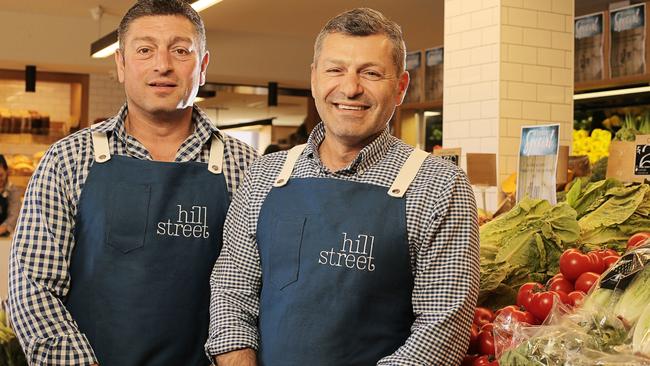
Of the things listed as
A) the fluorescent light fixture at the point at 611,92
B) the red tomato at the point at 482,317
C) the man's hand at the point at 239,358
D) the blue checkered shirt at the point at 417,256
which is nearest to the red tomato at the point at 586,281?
the red tomato at the point at 482,317

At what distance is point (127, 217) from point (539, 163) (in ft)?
6.87

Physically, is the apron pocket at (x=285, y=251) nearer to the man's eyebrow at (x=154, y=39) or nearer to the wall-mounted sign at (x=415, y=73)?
the man's eyebrow at (x=154, y=39)

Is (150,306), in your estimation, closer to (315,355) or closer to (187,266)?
(187,266)

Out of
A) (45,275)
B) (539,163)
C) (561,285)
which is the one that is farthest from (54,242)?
(539,163)

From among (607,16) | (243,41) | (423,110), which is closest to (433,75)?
(423,110)

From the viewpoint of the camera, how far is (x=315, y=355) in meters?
1.98

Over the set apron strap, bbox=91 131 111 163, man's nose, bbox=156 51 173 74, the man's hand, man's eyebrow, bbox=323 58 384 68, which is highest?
man's nose, bbox=156 51 173 74

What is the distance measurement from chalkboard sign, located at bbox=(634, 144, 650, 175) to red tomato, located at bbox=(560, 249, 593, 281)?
112cm

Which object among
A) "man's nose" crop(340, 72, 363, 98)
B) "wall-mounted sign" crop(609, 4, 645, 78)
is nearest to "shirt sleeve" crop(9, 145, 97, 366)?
"man's nose" crop(340, 72, 363, 98)

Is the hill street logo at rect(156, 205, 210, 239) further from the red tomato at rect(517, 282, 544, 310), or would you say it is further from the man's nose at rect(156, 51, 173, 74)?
the red tomato at rect(517, 282, 544, 310)

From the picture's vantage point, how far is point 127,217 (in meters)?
2.26

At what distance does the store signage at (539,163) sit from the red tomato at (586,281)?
4.28 ft

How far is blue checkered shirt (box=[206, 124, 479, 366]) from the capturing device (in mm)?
1926

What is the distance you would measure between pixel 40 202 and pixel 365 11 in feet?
3.15
